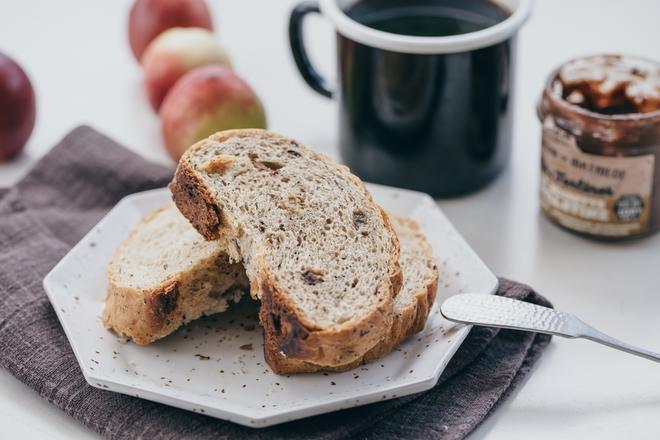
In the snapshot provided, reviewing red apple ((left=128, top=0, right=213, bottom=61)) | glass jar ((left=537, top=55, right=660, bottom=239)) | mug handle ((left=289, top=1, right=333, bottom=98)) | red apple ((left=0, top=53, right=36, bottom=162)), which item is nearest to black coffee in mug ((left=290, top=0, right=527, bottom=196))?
mug handle ((left=289, top=1, right=333, bottom=98))

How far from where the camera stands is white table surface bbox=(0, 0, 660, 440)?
143 cm

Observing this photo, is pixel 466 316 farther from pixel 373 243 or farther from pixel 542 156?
pixel 542 156

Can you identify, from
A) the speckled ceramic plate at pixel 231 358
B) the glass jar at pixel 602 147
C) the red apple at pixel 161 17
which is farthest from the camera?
the red apple at pixel 161 17

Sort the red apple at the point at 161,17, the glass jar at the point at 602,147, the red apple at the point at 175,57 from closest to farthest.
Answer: the glass jar at the point at 602,147 → the red apple at the point at 175,57 → the red apple at the point at 161,17

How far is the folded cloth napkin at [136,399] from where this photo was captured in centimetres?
135

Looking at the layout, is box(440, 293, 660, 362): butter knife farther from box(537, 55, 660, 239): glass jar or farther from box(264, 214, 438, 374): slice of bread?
box(537, 55, 660, 239): glass jar

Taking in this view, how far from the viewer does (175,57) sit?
217 cm

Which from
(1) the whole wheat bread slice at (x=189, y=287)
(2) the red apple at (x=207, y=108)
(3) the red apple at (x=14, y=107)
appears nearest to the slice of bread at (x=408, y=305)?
(1) the whole wheat bread slice at (x=189, y=287)

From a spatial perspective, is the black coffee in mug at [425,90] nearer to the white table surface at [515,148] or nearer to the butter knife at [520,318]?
the white table surface at [515,148]

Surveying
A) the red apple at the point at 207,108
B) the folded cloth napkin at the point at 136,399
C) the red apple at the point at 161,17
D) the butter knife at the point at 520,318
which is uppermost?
the red apple at the point at 161,17

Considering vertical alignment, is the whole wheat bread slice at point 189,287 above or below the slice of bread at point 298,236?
below

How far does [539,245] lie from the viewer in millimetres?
1801

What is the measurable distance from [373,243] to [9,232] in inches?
29.0

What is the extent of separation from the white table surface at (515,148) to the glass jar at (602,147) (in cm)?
7
